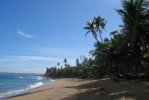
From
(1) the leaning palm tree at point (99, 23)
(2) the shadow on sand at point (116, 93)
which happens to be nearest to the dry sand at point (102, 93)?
(2) the shadow on sand at point (116, 93)

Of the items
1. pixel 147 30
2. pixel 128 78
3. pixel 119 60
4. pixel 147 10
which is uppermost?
pixel 147 10

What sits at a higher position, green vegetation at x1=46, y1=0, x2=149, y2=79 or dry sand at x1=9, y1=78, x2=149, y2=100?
green vegetation at x1=46, y1=0, x2=149, y2=79

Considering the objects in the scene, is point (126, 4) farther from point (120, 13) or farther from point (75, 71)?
point (75, 71)

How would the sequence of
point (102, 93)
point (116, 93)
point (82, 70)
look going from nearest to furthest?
point (116, 93) → point (102, 93) → point (82, 70)

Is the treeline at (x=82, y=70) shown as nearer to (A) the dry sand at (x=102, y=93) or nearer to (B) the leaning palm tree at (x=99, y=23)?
(B) the leaning palm tree at (x=99, y=23)

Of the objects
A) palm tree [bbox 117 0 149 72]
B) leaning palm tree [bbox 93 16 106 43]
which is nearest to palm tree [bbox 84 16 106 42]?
leaning palm tree [bbox 93 16 106 43]

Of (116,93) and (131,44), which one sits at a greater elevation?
(131,44)

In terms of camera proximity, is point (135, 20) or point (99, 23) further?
point (99, 23)

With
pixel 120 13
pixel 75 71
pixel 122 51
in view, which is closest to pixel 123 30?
pixel 120 13

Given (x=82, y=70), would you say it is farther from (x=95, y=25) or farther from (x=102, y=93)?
(x=102, y=93)

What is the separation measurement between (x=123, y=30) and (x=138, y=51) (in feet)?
12.0

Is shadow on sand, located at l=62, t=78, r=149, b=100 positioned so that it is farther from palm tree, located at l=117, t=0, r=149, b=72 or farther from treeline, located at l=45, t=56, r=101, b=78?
treeline, located at l=45, t=56, r=101, b=78

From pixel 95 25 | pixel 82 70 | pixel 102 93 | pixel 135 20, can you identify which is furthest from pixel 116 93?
pixel 82 70

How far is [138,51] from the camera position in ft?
111
